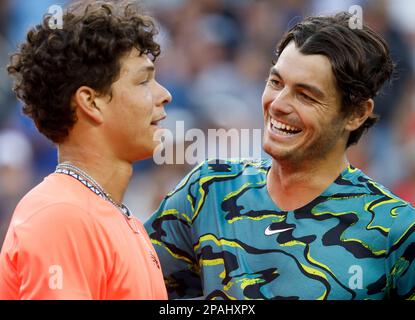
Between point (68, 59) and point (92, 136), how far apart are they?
0.84ft

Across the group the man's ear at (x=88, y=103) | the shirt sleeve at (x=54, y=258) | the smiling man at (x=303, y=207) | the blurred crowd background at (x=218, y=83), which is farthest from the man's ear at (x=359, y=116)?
the blurred crowd background at (x=218, y=83)

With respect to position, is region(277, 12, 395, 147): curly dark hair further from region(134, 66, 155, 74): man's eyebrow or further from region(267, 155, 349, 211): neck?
region(134, 66, 155, 74): man's eyebrow

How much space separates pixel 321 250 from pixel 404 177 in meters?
3.11

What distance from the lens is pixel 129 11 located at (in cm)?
287

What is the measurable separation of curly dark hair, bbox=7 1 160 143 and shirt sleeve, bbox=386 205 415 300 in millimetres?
1087

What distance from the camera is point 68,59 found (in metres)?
2.67

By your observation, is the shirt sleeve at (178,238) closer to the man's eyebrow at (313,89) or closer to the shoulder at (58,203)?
the man's eyebrow at (313,89)

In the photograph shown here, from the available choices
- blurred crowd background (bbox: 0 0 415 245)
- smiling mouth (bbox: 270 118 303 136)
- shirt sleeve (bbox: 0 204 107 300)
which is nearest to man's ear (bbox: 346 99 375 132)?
smiling mouth (bbox: 270 118 303 136)

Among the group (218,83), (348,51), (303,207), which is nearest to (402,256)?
(303,207)

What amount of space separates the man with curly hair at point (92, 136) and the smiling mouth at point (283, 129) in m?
0.49

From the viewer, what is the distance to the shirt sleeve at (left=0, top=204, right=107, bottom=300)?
2.29 m

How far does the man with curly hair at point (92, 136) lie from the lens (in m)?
2.38
